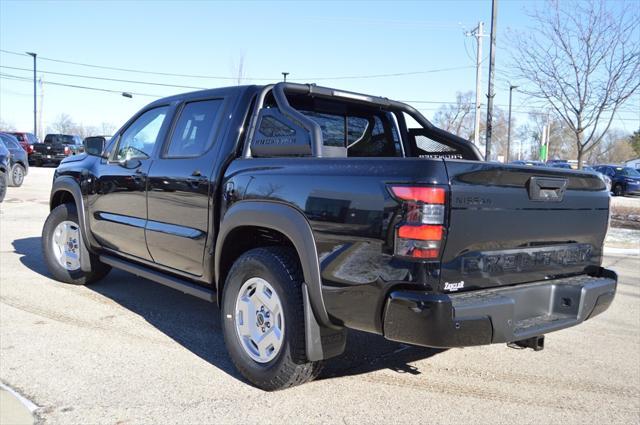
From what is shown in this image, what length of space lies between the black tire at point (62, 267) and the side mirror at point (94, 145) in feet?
2.48

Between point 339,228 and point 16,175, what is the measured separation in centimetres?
1770


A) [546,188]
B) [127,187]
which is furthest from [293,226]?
[127,187]

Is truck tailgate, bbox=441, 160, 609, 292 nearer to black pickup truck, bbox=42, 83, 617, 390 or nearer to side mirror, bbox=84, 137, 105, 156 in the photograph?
black pickup truck, bbox=42, 83, 617, 390

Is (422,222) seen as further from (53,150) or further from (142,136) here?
(53,150)

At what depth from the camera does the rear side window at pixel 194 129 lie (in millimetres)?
4233

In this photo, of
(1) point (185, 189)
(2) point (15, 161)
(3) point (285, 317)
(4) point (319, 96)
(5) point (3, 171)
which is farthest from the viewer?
(2) point (15, 161)

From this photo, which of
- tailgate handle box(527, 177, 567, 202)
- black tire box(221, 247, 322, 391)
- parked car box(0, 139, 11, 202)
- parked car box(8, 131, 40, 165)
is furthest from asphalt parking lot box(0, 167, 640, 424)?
parked car box(8, 131, 40, 165)

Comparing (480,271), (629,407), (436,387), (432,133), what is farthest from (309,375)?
(432,133)

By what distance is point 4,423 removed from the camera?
9.85 ft

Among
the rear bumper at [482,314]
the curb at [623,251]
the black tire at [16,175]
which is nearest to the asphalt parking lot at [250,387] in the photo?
the rear bumper at [482,314]

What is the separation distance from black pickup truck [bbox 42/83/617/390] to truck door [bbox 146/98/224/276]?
1cm

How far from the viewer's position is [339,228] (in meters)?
2.96

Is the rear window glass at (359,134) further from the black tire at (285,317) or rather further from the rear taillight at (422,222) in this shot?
the rear taillight at (422,222)

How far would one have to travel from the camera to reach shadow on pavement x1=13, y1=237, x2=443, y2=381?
402cm
